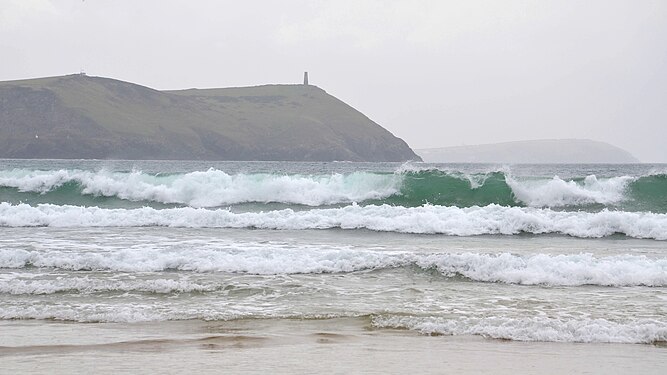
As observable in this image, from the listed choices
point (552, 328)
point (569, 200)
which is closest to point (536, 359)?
point (552, 328)

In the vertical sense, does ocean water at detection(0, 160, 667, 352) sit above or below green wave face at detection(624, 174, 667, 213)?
below

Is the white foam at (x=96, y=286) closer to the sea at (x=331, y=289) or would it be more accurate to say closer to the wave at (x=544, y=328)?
the sea at (x=331, y=289)

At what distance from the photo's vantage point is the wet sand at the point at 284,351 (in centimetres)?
586

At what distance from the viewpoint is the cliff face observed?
388ft

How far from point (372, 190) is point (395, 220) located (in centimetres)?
789

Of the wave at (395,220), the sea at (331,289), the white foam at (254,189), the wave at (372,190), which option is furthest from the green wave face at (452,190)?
the sea at (331,289)

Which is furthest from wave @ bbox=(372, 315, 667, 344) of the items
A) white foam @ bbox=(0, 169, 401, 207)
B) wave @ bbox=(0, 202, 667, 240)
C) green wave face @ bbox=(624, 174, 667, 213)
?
white foam @ bbox=(0, 169, 401, 207)

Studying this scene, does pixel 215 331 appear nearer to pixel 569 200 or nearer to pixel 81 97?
pixel 569 200

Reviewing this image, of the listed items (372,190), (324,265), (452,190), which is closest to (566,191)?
(452,190)

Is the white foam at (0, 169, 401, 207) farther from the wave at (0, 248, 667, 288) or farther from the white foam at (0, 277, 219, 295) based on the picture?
the white foam at (0, 277, 219, 295)

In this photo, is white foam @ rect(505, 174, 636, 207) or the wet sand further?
white foam @ rect(505, 174, 636, 207)

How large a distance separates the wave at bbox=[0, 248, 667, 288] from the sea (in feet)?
0.10

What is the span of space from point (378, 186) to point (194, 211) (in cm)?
861

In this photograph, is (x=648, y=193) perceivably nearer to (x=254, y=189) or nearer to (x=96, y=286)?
(x=254, y=189)
